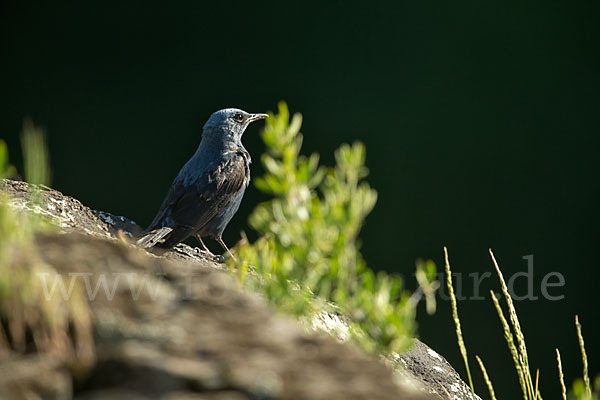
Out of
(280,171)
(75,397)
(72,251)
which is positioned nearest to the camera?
(75,397)

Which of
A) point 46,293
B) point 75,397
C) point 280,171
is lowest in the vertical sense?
point 75,397

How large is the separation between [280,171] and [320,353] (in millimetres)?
386

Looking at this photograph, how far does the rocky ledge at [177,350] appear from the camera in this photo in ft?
3.39

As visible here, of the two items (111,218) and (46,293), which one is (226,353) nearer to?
(46,293)

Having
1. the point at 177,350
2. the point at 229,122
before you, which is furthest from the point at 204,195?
the point at 177,350

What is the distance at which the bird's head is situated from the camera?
16.0 feet

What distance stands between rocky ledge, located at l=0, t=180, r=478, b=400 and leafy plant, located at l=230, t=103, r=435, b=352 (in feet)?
0.41

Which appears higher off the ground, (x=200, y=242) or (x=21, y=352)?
(x=200, y=242)

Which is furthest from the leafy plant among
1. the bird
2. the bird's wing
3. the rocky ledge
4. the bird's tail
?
the bird's wing

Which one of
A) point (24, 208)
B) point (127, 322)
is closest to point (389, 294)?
point (127, 322)

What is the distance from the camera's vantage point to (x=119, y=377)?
105 cm

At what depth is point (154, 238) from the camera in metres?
3.96

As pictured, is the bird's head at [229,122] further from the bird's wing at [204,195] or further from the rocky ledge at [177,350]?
the rocky ledge at [177,350]

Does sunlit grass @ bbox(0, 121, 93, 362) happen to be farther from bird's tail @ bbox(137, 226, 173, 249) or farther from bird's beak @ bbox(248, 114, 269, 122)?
bird's beak @ bbox(248, 114, 269, 122)
